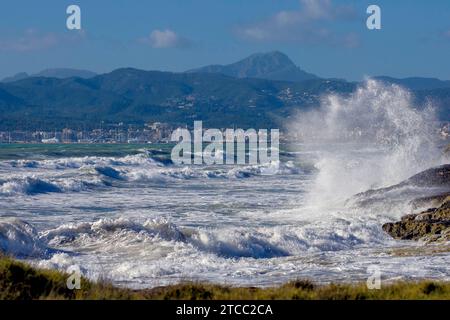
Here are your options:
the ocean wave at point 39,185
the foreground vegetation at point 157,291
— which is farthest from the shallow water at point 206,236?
the foreground vegetation at point 157,291

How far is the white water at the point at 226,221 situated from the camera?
16719mm

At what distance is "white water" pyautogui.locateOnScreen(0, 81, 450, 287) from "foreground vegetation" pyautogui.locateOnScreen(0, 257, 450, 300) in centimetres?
391

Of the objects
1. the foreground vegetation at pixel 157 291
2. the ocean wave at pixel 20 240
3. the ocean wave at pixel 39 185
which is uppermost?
the foreground vegetation at pixel 157 291

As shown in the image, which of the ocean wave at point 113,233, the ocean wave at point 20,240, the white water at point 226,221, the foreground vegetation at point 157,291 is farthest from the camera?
the ocean wave at point 113,233

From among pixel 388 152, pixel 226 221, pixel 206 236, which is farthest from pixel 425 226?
pixel 388 152

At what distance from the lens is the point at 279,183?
172 feet

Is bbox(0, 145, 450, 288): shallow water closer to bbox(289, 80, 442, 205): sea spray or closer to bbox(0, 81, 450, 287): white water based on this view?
bbox(0, 81, 450, 287): white water

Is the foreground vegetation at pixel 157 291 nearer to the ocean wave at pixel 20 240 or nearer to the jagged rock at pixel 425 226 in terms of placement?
the ocean wave at pixel 20 240

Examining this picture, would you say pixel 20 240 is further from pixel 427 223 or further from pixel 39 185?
pixel 39 185

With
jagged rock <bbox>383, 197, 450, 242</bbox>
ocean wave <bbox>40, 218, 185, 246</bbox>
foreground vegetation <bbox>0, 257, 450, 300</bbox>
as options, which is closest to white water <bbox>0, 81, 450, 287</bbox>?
ocean wave <bbox>40, 218, 185, 246</bbox>

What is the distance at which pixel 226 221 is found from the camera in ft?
90.0

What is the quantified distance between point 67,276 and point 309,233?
1349 cm

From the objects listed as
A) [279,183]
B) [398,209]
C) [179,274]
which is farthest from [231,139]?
A: [179,274]

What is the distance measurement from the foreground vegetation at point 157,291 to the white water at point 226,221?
3907mm
